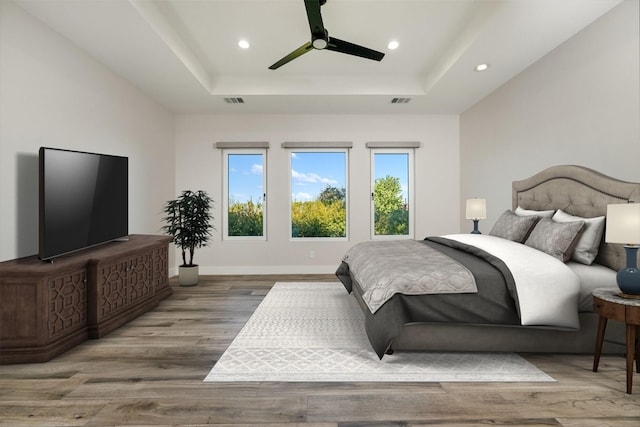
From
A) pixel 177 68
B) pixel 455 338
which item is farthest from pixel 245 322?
pixel 177 68

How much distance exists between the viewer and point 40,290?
2139 mm

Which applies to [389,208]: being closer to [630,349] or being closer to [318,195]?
[318,195]

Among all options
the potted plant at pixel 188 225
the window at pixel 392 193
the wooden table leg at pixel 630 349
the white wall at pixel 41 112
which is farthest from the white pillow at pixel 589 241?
the white wall at pixel 41 112

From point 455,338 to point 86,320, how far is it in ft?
9.26

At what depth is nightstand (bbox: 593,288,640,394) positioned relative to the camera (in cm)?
175

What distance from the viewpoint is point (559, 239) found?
2.45 m

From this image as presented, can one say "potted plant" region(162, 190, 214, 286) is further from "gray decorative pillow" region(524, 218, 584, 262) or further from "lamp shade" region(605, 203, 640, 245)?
"lamp shade" region(605, 203, 640, 245)

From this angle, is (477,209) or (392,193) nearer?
(477,209)

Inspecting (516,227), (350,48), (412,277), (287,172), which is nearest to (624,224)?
(516,227)

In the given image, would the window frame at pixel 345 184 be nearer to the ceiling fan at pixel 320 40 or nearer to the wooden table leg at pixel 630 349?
the ceiling fan at pixel 320 40

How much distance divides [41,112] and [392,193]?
4.40 metres

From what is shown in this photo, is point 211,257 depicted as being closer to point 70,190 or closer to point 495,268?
point 70,190

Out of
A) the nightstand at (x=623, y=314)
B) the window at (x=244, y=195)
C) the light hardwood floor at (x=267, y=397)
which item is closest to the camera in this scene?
the light hardwood floor at (x=267, y=397)

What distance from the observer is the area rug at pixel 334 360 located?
77.2 inches
